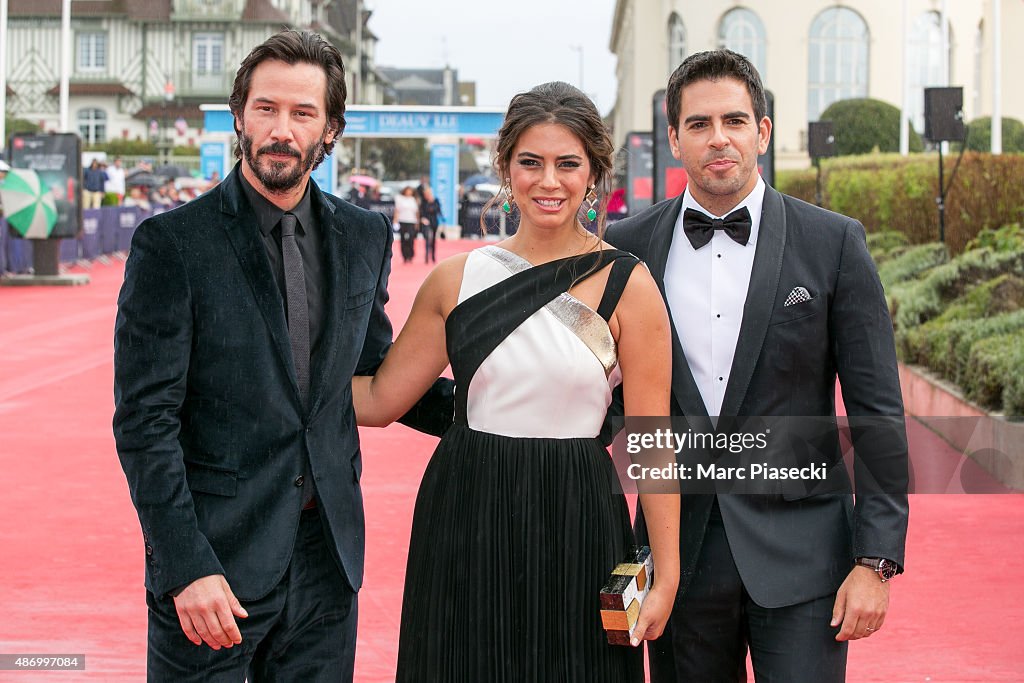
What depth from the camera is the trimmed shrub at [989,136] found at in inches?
1182

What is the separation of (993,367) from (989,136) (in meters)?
23.5

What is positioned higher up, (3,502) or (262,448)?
(262,448)

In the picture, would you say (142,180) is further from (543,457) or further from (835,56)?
(543,457)

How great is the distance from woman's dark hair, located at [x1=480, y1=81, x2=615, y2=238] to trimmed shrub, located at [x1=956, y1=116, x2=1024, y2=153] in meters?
28.2

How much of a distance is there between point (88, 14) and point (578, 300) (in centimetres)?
7086

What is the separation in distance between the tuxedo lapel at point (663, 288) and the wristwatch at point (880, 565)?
488mm

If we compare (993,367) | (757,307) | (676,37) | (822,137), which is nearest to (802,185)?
(822,137)

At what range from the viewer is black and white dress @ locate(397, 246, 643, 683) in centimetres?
290

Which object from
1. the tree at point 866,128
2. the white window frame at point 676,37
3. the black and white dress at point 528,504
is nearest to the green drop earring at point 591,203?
the black and white dress at point 528,504

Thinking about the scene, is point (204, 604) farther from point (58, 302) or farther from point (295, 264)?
point (58, 302)

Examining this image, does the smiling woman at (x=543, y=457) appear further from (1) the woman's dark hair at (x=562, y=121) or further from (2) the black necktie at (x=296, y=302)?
(2) the black necktie at (x=296, y=302)

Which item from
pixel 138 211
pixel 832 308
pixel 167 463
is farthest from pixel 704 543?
pixel 138 211

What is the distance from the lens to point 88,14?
68.0 meters

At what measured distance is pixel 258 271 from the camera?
2836 mm
